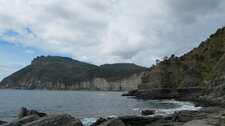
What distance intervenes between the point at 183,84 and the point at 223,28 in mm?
47161

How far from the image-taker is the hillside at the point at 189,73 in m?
103

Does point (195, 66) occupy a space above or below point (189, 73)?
above

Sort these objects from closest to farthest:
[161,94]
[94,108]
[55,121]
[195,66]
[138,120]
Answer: [55,121] < [138,120] < [94,108] < [161,94] < [195,66]

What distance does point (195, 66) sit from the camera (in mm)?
118750

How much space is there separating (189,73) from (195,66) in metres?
3.76

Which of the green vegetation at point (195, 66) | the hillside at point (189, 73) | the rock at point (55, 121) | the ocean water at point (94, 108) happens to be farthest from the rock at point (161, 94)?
the rock at point (55, 121)

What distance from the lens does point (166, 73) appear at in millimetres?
129000

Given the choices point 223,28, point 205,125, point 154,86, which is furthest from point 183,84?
point 205,125

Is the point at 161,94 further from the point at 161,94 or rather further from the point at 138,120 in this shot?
the point at 138,120

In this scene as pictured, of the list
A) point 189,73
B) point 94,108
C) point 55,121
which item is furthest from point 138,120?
point 189,73

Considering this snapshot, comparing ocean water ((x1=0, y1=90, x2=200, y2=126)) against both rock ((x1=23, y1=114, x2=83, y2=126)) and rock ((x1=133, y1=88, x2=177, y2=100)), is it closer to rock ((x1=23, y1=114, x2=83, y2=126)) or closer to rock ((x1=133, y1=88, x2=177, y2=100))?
rock ((x1=133, y1=88, x2=177, y2=100))

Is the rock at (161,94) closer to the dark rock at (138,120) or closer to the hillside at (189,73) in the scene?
the hillside at (189,73)

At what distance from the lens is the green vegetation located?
110m

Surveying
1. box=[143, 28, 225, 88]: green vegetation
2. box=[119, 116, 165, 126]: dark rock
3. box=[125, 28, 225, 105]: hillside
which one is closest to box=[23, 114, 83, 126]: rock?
box=[119, 116, 165, 126]: dark rock
